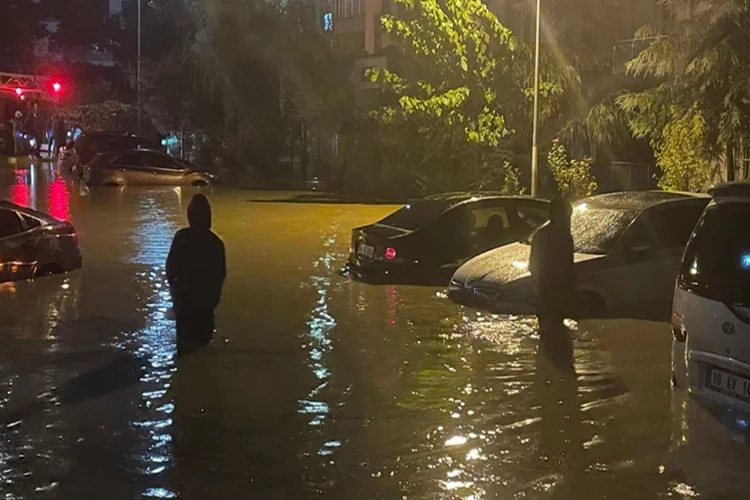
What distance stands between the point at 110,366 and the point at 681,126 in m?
18.1

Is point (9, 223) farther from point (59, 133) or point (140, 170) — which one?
point (59, 133)

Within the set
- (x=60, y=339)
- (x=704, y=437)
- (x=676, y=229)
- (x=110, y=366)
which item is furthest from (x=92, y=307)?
(x=704, y=437)

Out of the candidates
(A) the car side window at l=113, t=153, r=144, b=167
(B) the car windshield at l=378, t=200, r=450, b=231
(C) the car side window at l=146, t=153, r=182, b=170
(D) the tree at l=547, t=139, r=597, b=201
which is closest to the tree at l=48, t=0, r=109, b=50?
(C) the car side window at l=146, t=153, r=182, b=170

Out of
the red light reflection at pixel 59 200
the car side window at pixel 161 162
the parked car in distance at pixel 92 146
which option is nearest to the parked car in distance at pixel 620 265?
the red light reflection at pixel 59 200

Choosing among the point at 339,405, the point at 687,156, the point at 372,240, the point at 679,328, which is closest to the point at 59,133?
the point at 687,156

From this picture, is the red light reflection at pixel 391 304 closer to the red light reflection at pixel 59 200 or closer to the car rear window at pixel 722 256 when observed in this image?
the car rear window at pixel 722 256

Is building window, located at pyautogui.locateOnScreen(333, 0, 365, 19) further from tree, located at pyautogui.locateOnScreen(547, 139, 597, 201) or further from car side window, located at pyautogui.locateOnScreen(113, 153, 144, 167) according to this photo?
tree, located at pyautogui.locateOnScreen(547, 139, 597, 201)

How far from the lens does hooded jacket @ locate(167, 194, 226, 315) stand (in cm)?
895

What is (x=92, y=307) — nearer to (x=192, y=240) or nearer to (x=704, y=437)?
(x=192, y=240)

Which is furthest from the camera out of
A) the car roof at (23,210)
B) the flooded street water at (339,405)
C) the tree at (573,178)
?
the tree at (573,178)

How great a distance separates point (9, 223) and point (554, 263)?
8.04 meters

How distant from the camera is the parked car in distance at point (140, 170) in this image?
122 feet

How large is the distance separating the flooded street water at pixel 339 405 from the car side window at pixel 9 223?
842 mm

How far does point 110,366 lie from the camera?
31.9 ft
